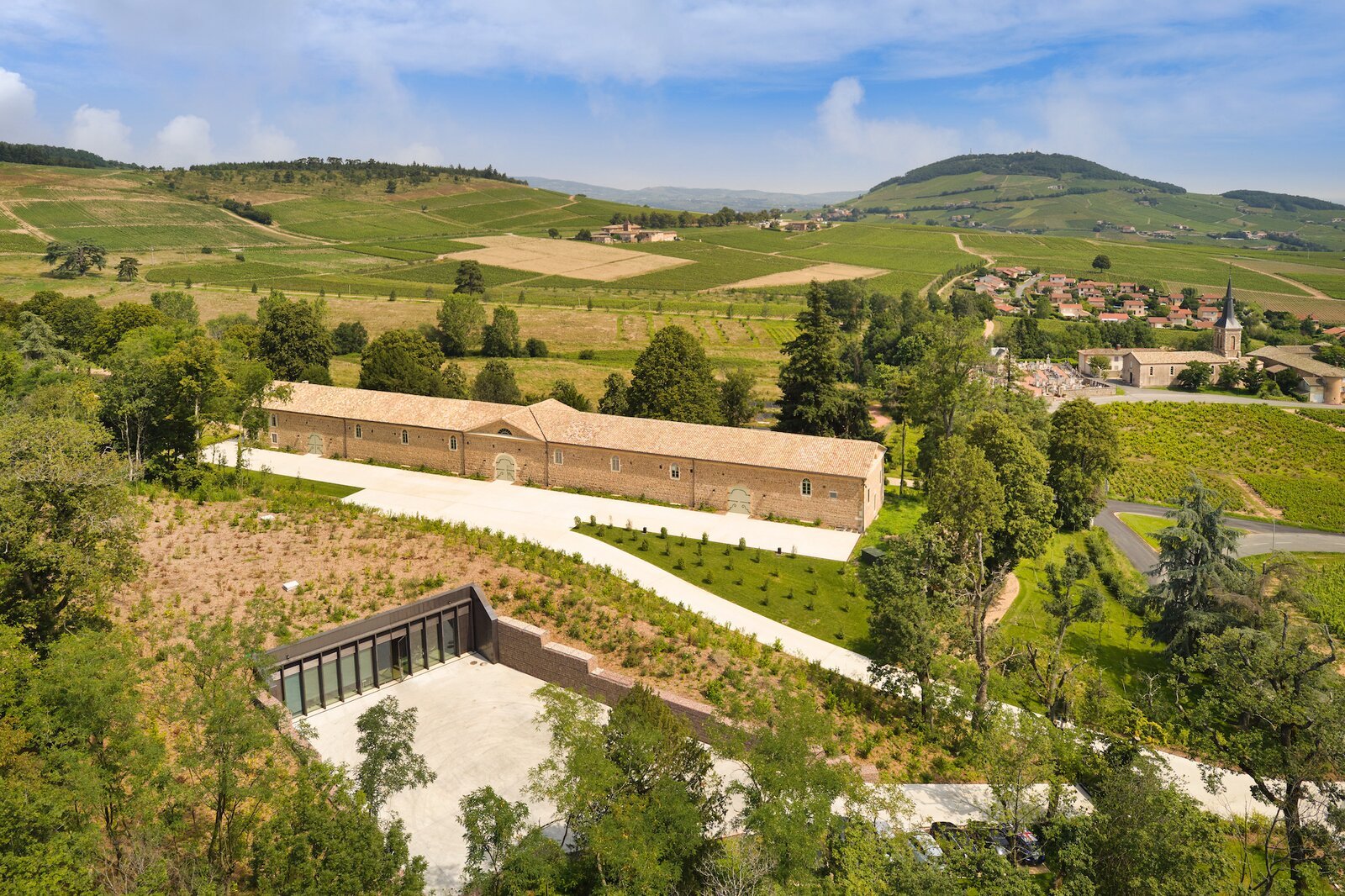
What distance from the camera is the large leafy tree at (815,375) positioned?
49.4 m

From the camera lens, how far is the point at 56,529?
21.8m

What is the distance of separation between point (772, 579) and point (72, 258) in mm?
100300

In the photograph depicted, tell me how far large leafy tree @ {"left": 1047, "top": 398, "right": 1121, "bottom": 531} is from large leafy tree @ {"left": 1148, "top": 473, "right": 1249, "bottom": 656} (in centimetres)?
1045

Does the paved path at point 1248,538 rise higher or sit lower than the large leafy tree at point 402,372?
lower

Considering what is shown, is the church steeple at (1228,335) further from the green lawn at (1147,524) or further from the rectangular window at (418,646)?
the rectangular window at (418,646)

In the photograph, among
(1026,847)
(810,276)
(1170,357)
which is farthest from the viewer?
(810,276)

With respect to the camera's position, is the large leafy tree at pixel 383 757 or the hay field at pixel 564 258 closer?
the large leafy tree at pixel 383 757

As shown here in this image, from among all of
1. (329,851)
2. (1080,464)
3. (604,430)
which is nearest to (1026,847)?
(329,851)

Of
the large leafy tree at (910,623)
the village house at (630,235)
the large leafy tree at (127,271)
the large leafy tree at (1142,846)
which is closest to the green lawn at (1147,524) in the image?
the large leafy tree at (910,623)

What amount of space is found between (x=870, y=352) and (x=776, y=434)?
46412 millimetres

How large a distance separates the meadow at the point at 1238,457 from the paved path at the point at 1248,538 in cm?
139

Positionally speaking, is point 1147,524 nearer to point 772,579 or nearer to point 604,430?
point 772,579

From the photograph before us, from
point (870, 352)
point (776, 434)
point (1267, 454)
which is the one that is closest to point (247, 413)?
point (776, 434)

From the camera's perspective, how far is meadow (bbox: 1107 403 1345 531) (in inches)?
2031
